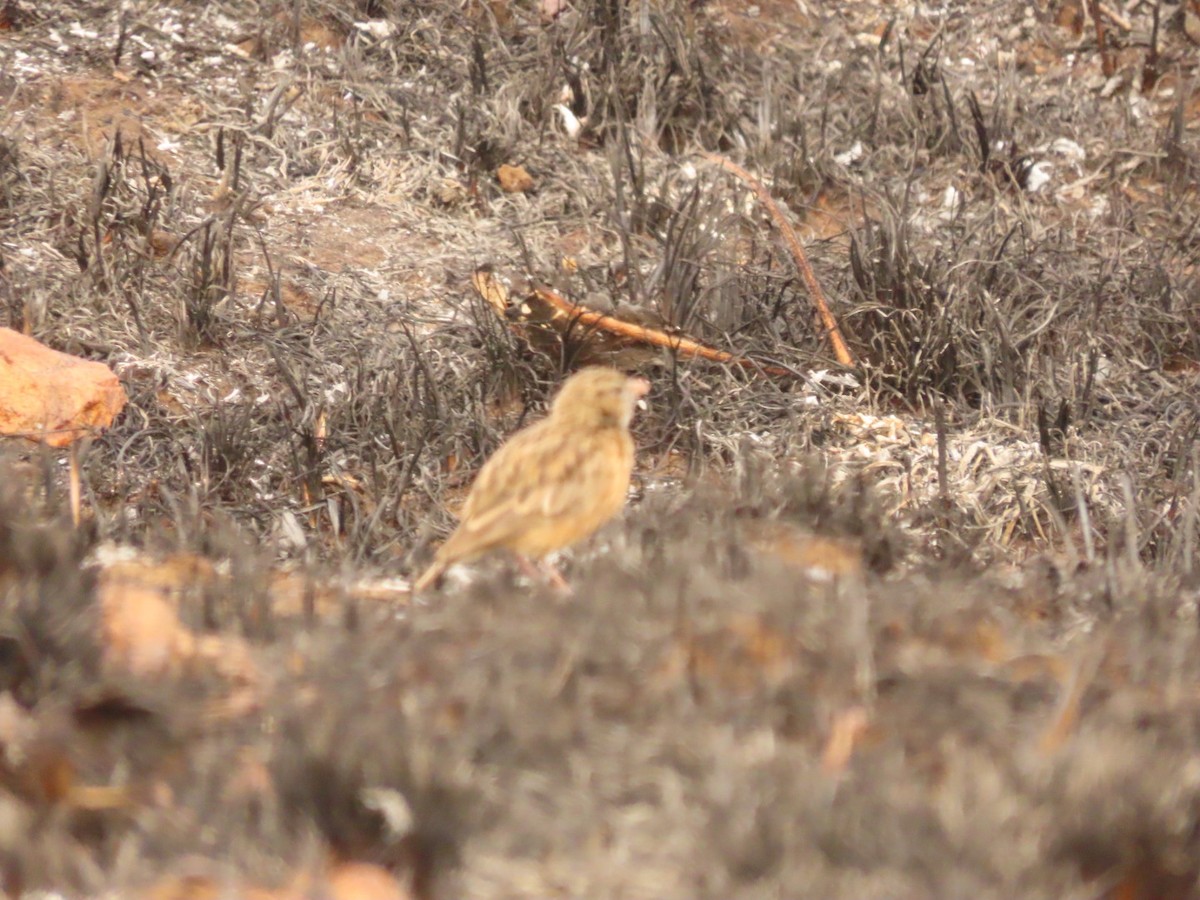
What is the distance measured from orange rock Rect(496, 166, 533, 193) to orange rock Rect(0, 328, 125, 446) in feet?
8.56

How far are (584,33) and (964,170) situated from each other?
216cm

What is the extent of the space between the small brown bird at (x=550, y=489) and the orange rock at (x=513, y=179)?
12.5 feet

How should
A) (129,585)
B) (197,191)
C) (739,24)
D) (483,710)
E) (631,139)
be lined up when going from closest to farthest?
(483,710) → (129,585) → (197,191) → (631,139) → (739,24)

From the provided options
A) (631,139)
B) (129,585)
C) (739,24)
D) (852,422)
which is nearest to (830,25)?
(739,24)

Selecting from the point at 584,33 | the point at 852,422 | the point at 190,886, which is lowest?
the point at 852,422

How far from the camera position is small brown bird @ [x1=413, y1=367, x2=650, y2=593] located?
3664mm

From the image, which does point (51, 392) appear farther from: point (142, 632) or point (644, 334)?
point (142, 632)

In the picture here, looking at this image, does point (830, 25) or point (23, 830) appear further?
point (830, 25)

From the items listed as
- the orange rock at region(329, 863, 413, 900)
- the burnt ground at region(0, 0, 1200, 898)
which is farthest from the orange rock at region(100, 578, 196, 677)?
the orange rock at region(329, 863, 413, 900)

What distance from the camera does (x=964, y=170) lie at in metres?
8.17

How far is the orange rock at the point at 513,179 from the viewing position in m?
7.83

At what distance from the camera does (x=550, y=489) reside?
3750 mm

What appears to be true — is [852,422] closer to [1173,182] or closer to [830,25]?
[1173,182]

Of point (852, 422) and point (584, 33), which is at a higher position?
point (584, 33)
